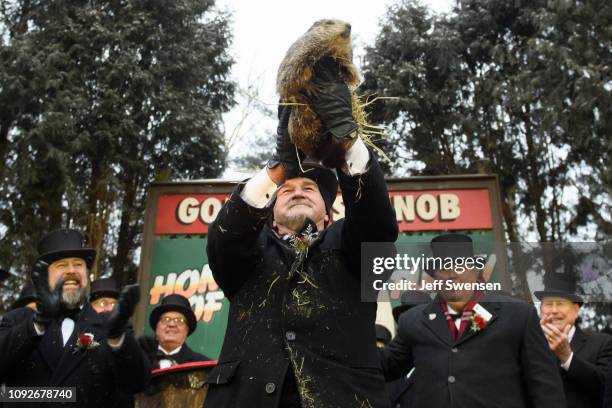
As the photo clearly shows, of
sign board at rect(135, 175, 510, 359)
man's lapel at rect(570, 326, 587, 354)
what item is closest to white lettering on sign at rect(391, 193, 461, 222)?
sign board at rect(135, 175, 510, 359)

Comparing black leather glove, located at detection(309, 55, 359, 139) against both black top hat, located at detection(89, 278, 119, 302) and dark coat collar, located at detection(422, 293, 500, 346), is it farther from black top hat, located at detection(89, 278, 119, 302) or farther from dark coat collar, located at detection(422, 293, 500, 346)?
black top hat, located at detection(89, 278, 119, 302)

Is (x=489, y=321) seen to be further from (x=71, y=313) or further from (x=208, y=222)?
(x=208, y=222)

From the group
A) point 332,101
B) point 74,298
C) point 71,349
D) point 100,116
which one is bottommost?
point 71,349

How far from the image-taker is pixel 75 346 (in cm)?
416

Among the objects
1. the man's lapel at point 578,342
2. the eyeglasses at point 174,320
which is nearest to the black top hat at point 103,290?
the eyeglasses at point 174,320

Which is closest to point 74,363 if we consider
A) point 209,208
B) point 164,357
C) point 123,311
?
point 123,311

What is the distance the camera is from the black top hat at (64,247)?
480 centimetres

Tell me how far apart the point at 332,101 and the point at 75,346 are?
288 cm

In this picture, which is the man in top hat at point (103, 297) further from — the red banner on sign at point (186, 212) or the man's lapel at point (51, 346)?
the red banner on sign at point (186, 212)

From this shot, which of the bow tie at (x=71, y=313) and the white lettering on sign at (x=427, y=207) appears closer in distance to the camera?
the bow tie at (x=71, y=313)

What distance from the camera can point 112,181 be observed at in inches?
499

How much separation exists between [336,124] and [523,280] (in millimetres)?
2145

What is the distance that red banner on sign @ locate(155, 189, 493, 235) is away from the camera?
10.4 meters

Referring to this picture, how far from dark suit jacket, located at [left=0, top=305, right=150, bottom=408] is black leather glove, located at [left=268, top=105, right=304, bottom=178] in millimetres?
1974
